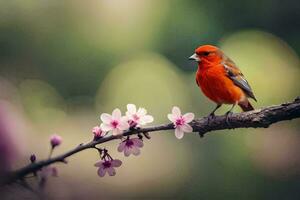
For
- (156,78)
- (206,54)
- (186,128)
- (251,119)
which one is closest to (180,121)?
(186,128)

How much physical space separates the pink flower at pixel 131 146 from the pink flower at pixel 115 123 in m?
0.02

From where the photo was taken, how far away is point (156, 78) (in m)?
5.71

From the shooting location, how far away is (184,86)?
229 inches

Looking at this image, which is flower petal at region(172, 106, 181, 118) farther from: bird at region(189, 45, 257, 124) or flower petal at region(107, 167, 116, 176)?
bird at region(189, 45, 257, 124)

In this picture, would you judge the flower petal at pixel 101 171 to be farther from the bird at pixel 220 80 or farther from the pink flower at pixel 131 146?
the bird at pixel 220 80

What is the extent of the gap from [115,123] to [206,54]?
17.3 inches

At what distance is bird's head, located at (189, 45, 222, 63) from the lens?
1.09m

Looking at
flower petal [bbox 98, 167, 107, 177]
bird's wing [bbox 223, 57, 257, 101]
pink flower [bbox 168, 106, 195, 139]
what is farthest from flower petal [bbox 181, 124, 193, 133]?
bird's wing [bbox 223, 57, 257, 101]

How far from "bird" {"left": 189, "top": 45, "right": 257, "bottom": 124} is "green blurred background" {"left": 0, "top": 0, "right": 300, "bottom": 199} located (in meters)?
2.97

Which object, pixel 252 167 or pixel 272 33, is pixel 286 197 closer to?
pixel 252 167

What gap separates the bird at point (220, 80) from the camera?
118 cm

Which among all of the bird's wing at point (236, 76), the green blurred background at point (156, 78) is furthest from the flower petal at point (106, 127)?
the green blurred background at point (156, 78)

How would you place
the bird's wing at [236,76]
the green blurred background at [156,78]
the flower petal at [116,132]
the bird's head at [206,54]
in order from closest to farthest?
1. the flower petal at [116,132]
2. the bird's head at [206,54]
3. the bird's wing at [236,76]
4. the green blurred background at [156,78]

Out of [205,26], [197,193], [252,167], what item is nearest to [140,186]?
[197,193]
